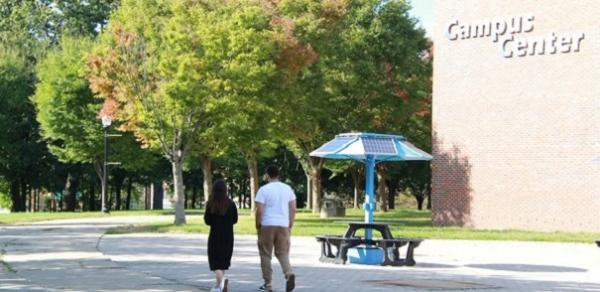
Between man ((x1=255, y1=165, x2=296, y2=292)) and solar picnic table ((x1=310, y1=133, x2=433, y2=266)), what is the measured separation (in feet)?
15.5

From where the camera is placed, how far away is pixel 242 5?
3334cm

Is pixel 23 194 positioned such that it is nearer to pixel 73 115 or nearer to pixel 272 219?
pixel 73 115

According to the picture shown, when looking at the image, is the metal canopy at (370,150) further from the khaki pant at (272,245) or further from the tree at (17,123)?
the tree at (17,123)

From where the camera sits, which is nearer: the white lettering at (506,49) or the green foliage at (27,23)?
the white lettering at (506,49)

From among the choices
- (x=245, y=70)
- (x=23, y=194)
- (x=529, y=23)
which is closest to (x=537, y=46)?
(x=529, y=23)

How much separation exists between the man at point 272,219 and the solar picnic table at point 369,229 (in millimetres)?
4724

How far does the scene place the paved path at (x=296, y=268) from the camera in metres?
13.5

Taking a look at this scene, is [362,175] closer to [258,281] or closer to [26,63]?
[26,63]

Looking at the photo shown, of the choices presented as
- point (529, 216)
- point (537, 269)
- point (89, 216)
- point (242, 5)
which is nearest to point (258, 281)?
point (537, 269)

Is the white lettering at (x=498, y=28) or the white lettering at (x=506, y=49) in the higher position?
the white lettering at (x=498, y=28)

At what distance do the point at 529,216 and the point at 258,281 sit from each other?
60.0 feet

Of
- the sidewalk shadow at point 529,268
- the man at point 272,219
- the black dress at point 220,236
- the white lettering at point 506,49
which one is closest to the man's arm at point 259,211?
the man at point 272,219

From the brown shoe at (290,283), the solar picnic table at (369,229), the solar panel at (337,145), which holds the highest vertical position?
the solar panel at (337,145)

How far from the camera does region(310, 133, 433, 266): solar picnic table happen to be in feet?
56.5
